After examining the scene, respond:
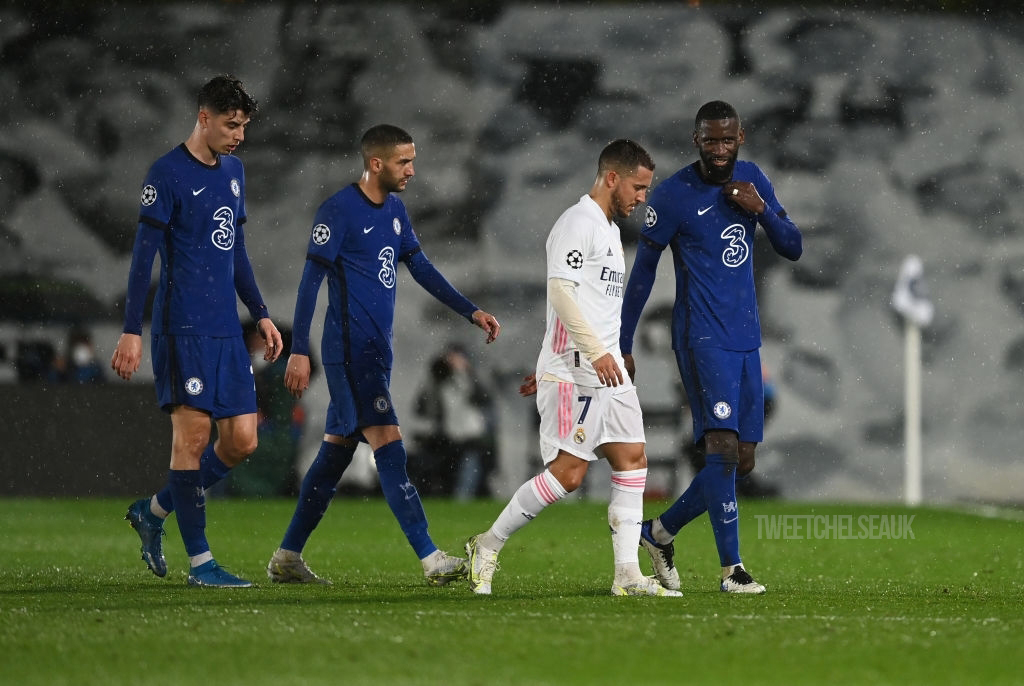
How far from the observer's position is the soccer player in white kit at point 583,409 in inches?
209

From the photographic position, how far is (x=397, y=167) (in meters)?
5.93

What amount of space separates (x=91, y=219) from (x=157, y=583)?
10.1 meters

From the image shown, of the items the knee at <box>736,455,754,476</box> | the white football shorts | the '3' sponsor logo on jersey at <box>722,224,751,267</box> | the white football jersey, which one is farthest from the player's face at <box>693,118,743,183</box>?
the knee at <box>736,455,754,476</box>

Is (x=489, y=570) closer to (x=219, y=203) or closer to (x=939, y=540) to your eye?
(x=219, y=203)

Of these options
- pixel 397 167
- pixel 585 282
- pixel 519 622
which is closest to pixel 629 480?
pixel 585 282

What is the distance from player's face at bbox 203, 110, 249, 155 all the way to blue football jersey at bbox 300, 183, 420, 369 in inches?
17.8

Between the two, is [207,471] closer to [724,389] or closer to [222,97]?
[222,97]

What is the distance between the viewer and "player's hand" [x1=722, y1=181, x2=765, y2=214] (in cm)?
555

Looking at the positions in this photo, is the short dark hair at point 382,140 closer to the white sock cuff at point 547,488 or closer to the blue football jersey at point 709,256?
the blue football jersey at point 709,256

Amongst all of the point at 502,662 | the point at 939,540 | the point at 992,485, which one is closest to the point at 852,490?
the point at 992,485

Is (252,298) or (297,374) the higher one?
(252,298)

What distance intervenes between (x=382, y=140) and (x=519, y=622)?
7.47 ft

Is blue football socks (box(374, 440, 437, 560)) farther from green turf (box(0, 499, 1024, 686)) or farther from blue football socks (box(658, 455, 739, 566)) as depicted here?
blue football socks (box(658, 455, 739, 566))

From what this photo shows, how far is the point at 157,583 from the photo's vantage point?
19.6ft
